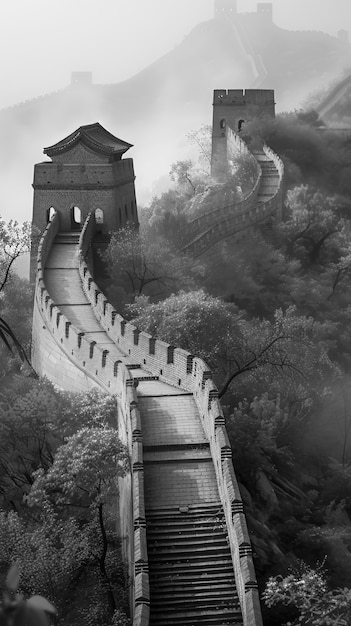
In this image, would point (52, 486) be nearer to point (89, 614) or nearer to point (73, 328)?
point (89, 614)

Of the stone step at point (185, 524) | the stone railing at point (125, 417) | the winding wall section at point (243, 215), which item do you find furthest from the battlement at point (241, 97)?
the stone step at point (185, 524)

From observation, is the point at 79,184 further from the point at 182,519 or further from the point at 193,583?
the point at 193,583

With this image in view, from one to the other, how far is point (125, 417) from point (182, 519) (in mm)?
4612

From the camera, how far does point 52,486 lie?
2711 cm

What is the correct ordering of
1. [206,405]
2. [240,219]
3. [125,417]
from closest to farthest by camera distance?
[206,405] < [125,417] < [240,219]

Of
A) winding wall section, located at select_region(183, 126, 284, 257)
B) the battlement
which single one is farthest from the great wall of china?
the battlement

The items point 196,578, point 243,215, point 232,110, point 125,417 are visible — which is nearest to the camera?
point 196,578

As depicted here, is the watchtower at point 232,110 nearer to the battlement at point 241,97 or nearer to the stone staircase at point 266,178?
the battlement at point 241,97

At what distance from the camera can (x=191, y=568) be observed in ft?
80.5

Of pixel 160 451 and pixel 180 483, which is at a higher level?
pixel 160 451

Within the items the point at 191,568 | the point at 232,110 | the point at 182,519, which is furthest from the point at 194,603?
the point at 232,110

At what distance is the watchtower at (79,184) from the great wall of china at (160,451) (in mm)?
4599

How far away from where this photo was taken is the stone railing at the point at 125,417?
77.1 ft

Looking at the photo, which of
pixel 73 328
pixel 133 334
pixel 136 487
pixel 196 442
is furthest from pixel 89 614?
pixel 73 328
